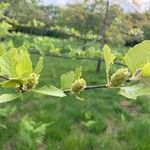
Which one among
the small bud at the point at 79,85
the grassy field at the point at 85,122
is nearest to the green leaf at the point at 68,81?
the small bud at the point at 79,85

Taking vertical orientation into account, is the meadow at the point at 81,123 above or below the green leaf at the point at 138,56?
below

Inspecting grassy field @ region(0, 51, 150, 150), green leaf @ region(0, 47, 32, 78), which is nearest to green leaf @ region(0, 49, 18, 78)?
green leaf @ region(0, 47, 32, 78)

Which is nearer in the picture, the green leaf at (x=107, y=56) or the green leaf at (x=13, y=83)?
the green leaf at (x=13, y=83)

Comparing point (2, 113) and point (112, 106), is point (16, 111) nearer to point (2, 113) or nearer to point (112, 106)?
point (2, 113)

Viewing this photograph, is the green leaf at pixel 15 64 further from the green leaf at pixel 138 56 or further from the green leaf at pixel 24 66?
the green leaf at pixel 138 56

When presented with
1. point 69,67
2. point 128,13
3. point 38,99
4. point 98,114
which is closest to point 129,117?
point 98,114

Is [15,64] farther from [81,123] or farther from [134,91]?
[81,123]

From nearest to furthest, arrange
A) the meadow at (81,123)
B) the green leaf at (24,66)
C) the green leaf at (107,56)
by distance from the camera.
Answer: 1. the green leaf at (24,66)
2. the green leaf at (107,56)
3. the meadow at (81,123)
